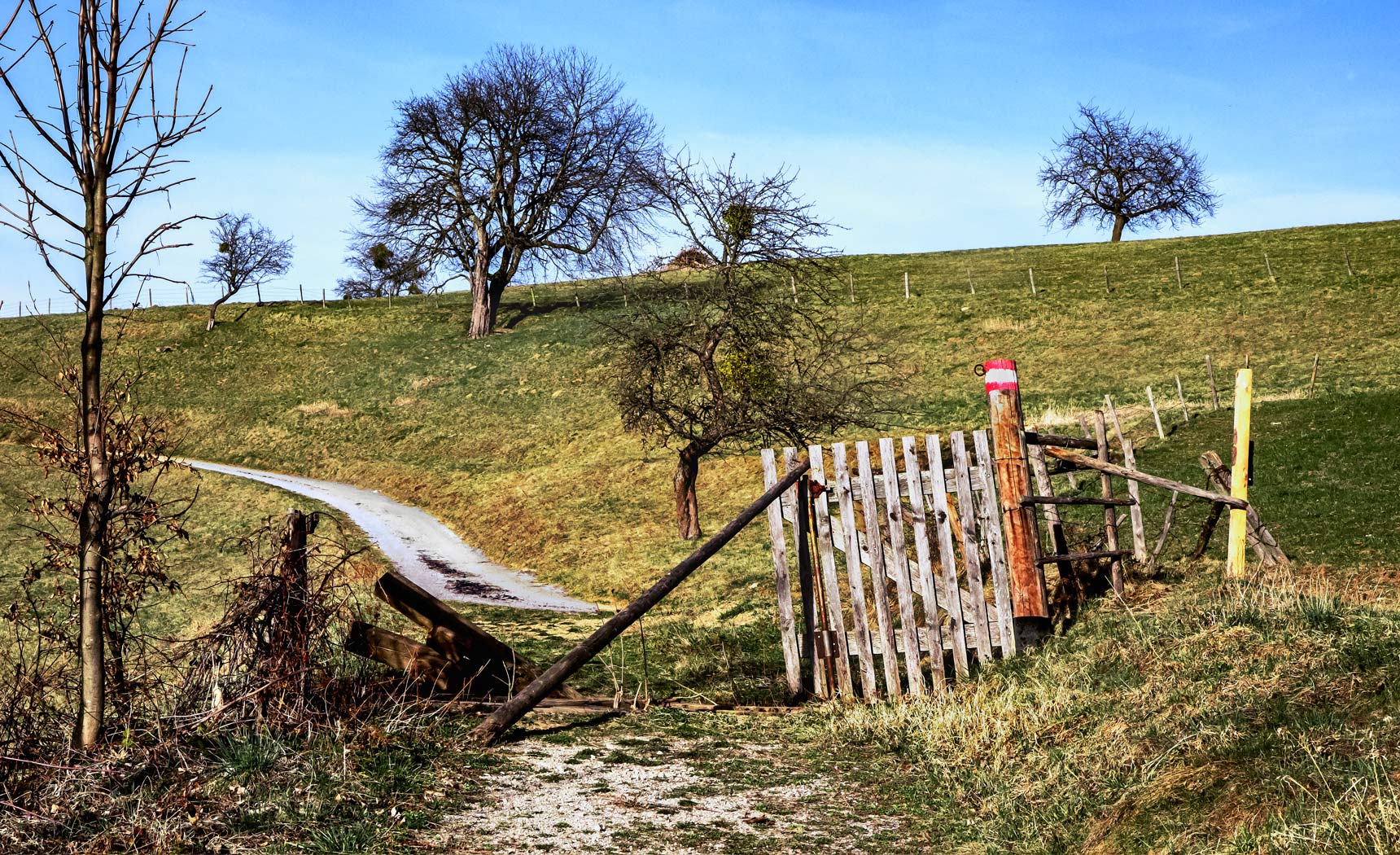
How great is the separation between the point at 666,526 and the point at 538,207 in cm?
2782

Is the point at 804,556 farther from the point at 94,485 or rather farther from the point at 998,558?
the point at 94,485

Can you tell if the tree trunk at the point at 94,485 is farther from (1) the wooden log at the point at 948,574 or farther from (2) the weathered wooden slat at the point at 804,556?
(1) the wooden log at the point at 948,574

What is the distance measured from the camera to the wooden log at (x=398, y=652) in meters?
7.03

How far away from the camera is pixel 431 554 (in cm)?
2411

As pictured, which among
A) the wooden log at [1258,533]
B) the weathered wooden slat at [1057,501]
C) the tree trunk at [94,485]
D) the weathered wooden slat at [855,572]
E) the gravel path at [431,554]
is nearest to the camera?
the tree trunk at [94,485]

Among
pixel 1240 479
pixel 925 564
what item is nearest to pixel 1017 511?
pixel 925 564

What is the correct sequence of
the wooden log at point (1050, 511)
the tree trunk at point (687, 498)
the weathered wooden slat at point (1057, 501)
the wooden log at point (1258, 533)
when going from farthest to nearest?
the tree trunk at point (687, 498) → the wooden log at point (1258, 533) → the wooden log at point (1050, 511) → the weathered wooden slat at point (1057, 501)

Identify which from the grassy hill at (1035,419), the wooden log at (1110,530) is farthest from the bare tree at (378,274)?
the wooden log at (1110,530)

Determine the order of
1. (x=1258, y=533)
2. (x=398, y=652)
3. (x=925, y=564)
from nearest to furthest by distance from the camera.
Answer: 1. (x=398, y=652)
2. (x=925, y=564)
3. (x=1258, y=533)

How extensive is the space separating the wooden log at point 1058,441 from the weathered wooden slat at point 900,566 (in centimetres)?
126

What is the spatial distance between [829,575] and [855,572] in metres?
0.30

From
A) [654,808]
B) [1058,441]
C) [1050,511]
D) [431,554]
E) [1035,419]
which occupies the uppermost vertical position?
[1058,441]

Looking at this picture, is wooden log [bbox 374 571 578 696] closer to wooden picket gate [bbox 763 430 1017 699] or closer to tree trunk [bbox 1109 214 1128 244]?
wooden picket gate [bbox 763 430 1017 699]

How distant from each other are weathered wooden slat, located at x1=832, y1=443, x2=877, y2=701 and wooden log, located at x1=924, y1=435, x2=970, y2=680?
0.65 metres
